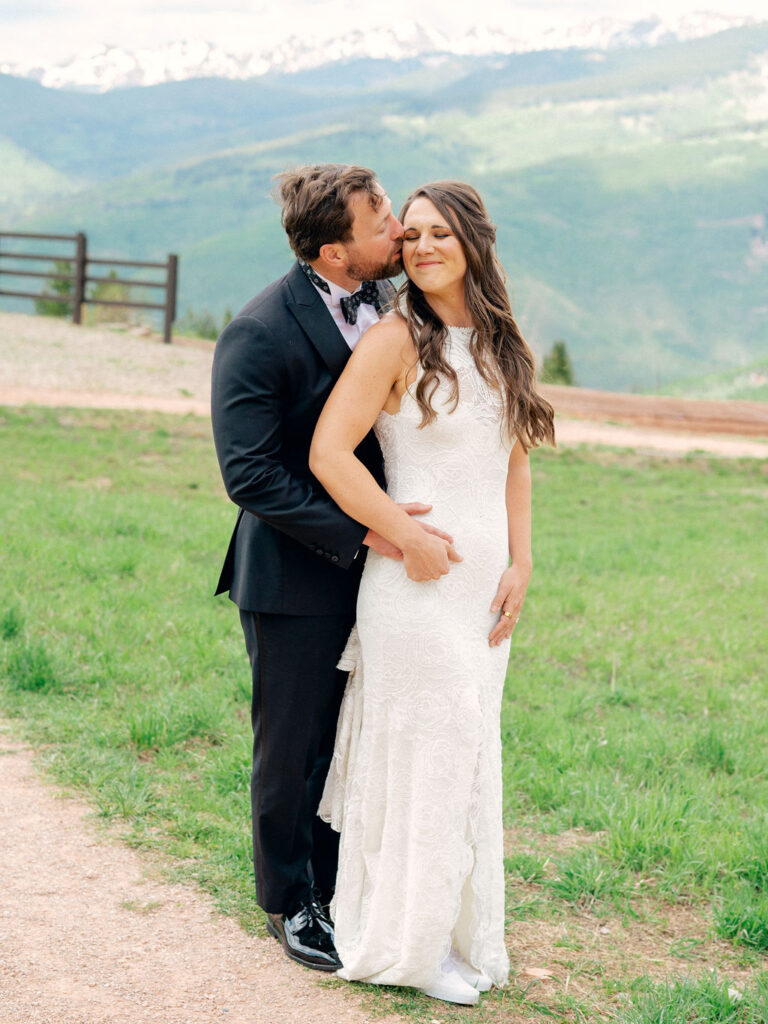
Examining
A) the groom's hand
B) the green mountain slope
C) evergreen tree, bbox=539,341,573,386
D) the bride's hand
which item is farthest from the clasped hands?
the green mountain slope

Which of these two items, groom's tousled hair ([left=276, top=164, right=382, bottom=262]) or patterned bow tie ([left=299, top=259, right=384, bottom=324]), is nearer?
groom's tousled hair ([left=276, top=164, right=382, bottom=262])

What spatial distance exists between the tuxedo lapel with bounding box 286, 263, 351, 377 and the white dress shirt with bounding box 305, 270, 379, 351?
0.03 metres

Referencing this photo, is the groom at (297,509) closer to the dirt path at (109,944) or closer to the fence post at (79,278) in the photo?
the dirt path at (109,944)

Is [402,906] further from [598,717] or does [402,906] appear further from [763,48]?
[763,48]

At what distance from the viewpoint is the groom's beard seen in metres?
2.62

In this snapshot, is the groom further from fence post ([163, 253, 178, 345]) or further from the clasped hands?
fence post ([163, 253, 178, 345])

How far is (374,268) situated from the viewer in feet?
8.66

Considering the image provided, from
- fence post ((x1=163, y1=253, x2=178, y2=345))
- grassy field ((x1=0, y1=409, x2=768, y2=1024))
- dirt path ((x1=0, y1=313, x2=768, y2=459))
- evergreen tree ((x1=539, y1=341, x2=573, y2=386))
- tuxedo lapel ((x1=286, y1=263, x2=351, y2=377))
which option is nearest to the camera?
tuxedo lapel ((x1=286, y1=263, x2=351, y2=377))

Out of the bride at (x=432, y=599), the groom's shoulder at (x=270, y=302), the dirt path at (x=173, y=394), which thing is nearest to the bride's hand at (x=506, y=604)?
the bride at (x=432, y=599)

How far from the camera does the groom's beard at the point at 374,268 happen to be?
262 centimetres

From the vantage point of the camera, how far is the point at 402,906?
270 centimetres

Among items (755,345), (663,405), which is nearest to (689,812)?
(663,405)

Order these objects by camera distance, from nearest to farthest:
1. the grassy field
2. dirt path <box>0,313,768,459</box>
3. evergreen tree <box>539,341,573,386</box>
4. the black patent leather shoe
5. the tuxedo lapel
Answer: the tuxedo lapel
the black patent leather shoe
the grassy field
dirt path <box>0,313,768,459</box>
evergreen tree <box>539,341,573,386</box>

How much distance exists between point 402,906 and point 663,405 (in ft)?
58.1
